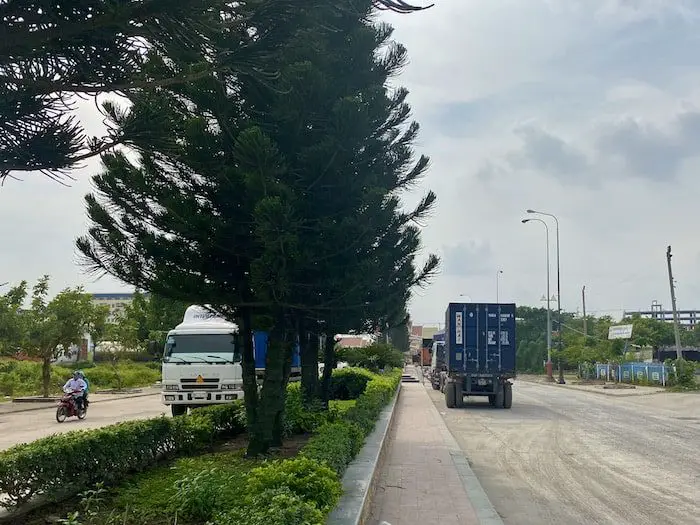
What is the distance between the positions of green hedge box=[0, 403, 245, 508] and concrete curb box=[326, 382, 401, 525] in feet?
7.58

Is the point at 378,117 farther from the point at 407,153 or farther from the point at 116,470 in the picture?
the point at 116,470

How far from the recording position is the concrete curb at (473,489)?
709cm

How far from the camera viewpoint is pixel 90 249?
8.58 m

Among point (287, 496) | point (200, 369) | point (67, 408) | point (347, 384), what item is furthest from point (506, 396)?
point (287, 496)

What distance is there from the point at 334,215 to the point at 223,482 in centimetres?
385

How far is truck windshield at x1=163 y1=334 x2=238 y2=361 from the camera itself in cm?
1683

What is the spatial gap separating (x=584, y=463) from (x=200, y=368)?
8963 mm

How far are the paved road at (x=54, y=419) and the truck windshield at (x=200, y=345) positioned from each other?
2.86 m

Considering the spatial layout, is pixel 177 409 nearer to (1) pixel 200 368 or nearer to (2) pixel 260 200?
(1) pixel 200 368

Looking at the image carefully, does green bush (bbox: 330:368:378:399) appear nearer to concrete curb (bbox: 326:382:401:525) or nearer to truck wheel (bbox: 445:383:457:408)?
truck wheel (bbox: 445:383:457:408)

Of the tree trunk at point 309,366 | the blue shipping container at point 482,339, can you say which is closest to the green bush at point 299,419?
the tree trunk at point 309,366

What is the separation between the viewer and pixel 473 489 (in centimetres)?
860

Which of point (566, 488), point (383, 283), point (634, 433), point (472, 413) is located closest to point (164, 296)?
point (383, 283)

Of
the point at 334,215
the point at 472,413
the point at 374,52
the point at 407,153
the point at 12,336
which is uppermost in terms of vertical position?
the point at 374,52
